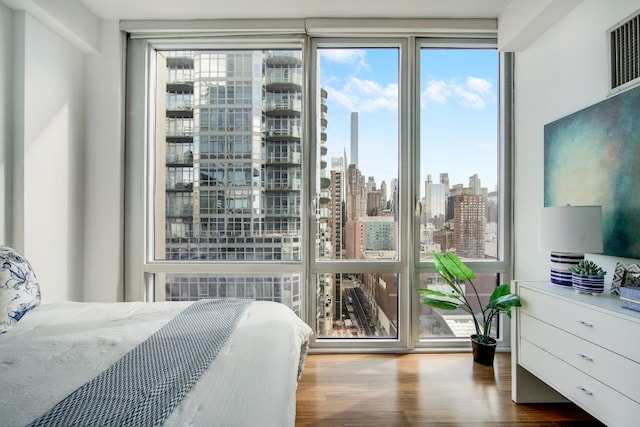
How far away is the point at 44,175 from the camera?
2.37 meters

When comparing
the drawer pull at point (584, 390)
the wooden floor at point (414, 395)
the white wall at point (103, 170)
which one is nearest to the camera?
the drawer pull at point (584, 390)

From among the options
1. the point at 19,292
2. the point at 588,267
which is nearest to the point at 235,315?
the point at 19,292

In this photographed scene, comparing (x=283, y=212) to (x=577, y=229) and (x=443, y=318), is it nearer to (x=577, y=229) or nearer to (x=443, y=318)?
(x=443, y=318)

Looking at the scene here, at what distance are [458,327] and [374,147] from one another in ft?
6.00

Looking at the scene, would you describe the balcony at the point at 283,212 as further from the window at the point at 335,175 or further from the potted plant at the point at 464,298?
the potted plant at the point at 464,298

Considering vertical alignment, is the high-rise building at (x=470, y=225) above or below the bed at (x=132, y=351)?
above

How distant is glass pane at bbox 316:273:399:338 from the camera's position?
→ 9.50 ft

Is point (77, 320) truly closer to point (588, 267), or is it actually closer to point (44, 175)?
point (44, 175)

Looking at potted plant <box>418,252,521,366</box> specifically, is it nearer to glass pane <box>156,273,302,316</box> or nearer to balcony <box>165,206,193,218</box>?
glass pane <box>156,273,302,316</box>

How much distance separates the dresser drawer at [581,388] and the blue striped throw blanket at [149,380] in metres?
1.73

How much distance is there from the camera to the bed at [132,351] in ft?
3.00

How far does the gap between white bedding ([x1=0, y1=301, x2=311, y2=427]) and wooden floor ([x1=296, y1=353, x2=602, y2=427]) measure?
530 mm

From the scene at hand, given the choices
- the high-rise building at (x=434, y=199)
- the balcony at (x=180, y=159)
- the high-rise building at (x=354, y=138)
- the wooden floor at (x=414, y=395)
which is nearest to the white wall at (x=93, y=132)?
the balcony at (x=180, y=159)

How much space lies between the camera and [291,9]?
261 centimetres
